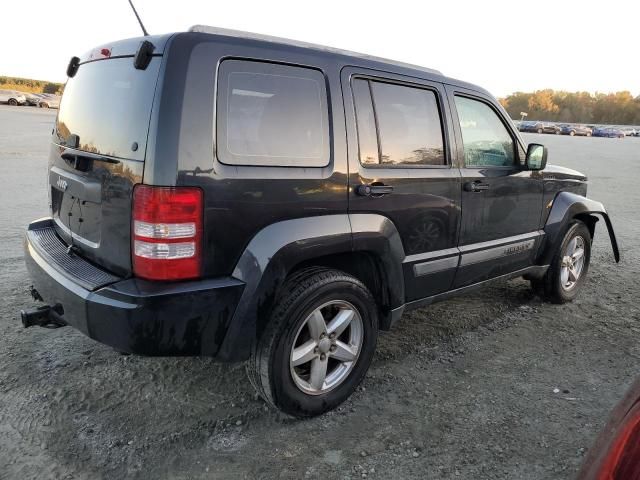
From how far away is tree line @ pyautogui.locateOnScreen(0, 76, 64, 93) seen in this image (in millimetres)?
59019

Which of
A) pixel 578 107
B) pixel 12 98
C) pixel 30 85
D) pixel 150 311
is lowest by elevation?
pixel 150 311

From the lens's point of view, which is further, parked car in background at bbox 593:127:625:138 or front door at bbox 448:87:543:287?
parked car in background at bbox 593:127:625:138

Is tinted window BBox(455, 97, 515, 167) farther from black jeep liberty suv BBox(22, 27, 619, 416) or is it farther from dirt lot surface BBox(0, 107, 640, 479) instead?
dirt lot surface BBox(0, 107, 640, 479)

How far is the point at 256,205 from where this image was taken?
2434 mm

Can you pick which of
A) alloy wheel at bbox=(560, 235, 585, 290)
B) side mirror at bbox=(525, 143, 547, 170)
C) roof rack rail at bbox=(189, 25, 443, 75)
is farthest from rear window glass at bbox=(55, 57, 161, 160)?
alloy wheel at bbox=(560, 235, 585, 290)

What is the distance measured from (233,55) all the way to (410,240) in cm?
156

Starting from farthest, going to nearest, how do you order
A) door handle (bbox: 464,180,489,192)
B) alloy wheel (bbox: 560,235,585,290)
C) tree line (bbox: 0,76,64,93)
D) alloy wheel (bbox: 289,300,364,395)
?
tree line (bbox: 0,76,64,93), alloy wheel (bbox: 560,235,585,290), door handle (bbox: 464,180,489,192), alloy wheel (bbox: 289,300,364,395)

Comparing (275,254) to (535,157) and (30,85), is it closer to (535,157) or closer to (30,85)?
(535,157)

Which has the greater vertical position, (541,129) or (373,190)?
(541,129)

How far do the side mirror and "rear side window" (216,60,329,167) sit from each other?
201cm

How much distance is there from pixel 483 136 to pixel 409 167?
39.7 inches

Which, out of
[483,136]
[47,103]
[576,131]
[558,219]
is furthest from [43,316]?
[576,131]

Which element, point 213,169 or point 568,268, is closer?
point 213,169

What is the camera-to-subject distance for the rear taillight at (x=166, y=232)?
2.22m
